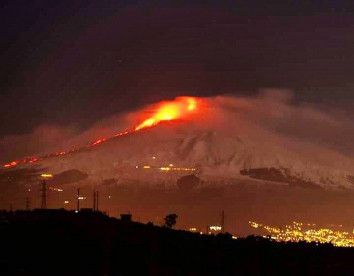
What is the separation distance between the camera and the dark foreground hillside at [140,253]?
2247 centimetres

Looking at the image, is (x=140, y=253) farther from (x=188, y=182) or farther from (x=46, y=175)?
(x=46, y=175)

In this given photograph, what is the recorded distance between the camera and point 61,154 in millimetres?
193125

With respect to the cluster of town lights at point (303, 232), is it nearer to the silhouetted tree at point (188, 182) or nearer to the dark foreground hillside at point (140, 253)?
the silhouetted tree at point (188, 182)

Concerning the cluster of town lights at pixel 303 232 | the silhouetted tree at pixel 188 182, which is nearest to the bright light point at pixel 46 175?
the silhouetted tree at pixel 188 182

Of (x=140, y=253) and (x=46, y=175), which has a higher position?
(x=46, y=175)

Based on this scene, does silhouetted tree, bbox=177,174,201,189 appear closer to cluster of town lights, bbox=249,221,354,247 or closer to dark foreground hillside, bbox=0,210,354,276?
cluster of town lights, bbox=249,221,354,247

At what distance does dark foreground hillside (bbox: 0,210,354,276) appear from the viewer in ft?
73.7

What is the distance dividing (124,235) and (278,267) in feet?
21.7

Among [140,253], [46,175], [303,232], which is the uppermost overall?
[46,175]

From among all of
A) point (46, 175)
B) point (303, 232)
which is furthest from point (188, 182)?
point (303, 232)

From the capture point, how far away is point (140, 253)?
981 inches

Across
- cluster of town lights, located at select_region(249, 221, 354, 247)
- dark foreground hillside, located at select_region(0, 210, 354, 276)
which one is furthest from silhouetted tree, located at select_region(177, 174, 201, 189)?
dark foreground hillside, located at select_region(0, 210, 354, 276)

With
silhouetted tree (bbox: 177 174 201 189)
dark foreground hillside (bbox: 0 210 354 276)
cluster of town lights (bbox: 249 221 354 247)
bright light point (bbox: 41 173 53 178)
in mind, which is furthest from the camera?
bright light point (bbox: 41 173 53 178)

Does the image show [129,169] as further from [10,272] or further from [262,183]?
[10,272]
